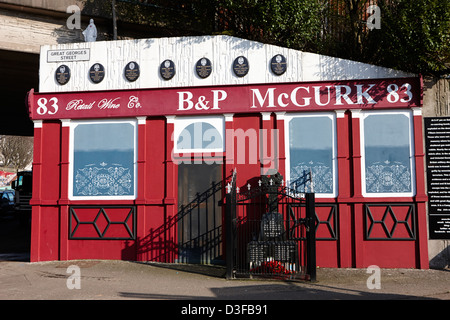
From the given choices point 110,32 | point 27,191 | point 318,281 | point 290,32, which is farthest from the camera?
point 27,191

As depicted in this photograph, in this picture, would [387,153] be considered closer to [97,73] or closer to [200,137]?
[200,137]

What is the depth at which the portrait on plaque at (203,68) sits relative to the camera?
1230cm

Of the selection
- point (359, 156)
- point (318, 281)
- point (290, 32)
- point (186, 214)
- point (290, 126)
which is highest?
point (290, 32)

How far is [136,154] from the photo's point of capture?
40.7 feet

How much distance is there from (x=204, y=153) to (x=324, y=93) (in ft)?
11.1

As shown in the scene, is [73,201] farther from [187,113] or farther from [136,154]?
[187,113]

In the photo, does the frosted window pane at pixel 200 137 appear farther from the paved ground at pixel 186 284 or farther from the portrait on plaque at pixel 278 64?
the paved ground at pixel 186 284

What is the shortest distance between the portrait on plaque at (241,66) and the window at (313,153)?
1658mm

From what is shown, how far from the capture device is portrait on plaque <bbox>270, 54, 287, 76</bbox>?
475 inches

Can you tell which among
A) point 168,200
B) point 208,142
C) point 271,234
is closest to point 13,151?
point 168,200

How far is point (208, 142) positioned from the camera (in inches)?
481

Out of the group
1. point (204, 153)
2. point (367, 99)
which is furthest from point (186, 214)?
point (367, 99)

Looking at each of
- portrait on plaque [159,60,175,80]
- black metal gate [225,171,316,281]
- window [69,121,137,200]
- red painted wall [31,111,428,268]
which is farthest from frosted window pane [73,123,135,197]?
black metal gate [225,171,316,281]

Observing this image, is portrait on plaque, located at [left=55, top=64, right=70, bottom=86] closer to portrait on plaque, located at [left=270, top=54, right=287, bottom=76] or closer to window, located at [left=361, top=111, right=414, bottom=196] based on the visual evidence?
portrait on plaque, located at [left=270, top=54, right=287, bottom=76]
